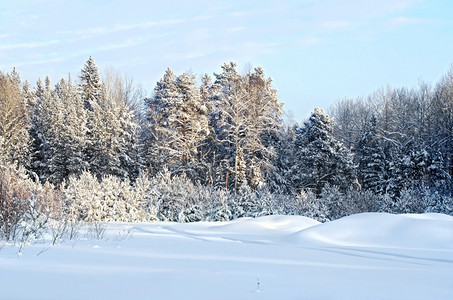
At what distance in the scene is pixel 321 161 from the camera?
25016mm

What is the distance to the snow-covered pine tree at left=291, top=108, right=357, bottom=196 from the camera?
82.0 ft

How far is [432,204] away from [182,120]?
1648cm

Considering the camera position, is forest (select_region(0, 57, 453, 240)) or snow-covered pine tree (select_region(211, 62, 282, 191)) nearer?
forest (select_region(0, 57, 453, 240))

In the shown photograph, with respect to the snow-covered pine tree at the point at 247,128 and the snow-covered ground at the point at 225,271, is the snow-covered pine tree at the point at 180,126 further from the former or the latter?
the snow-covered ground at the point at 225,271

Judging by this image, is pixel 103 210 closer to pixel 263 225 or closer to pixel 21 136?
pixel 263 225

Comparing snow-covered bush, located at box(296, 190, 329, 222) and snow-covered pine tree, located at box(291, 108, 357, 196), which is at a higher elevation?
snow-covered pine tree, located at box(291, 108, 357, 196)

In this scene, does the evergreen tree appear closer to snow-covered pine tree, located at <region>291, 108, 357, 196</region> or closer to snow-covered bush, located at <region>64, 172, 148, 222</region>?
snow-covered pine tree, located at <region>291, 108, 357, 196</region>

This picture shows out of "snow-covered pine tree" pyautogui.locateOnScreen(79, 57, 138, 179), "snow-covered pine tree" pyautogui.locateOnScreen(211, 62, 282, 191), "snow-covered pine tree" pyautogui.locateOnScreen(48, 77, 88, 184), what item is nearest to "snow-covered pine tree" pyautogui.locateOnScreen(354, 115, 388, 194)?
"snow-covered pine tree" pyautogui.locateOnScreen(211, 62, 282, 191)

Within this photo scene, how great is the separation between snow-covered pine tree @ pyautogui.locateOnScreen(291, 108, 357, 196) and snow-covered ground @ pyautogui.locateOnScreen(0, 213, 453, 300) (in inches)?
652

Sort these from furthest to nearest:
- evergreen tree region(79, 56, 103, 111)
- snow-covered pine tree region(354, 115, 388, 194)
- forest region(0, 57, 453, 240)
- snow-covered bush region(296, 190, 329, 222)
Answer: evergreen tree region(79, 56, 103, 111) < snow-covered pine tree region(354, 115, 388, 194) < forest region(0, 57, 453, 240) < snow-covered bush region(296, 190, 329, 222)

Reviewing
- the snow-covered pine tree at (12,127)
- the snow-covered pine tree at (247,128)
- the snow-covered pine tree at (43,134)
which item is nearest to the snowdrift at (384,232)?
the snow-covered pine tree at (247,128)

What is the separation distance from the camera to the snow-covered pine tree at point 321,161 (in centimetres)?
2500

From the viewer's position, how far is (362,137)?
102 feet

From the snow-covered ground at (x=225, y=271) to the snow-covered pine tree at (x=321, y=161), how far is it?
16.6 meters
